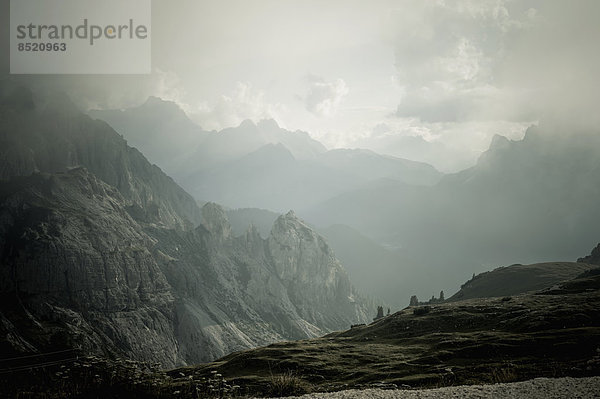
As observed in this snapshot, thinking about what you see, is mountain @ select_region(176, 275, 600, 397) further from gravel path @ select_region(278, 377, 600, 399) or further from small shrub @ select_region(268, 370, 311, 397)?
gravel path @ select_region(278, 377, 600, 399)

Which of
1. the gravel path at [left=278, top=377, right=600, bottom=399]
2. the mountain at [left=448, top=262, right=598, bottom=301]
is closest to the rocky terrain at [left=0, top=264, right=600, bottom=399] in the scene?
the gravel path at [left=278, top=377, right=600, bottom=399]

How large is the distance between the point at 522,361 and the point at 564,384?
19939mm

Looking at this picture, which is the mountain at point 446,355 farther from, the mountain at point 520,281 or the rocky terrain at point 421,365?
the mountain at point 520,281

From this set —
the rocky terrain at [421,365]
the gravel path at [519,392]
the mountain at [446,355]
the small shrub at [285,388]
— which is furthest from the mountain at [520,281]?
the small shrub at [285,388]

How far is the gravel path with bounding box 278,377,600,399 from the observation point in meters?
19.9

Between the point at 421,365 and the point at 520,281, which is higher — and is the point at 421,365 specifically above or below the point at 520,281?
above

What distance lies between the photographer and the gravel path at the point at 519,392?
19859 millimetres

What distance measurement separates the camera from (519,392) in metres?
20.7

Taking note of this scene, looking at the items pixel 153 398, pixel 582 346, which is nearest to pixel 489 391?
pixel 153 398

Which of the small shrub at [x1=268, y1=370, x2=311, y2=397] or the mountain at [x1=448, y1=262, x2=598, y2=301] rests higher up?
the small shrub at [x1=268, y1=370, x2=311, y2=397]

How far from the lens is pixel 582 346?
40.8 metres

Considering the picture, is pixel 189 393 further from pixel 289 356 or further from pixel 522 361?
pixel 289 356

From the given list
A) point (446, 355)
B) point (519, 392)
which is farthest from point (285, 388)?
point (446, 355)

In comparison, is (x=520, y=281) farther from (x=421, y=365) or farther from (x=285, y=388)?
(x=285, y=388)
